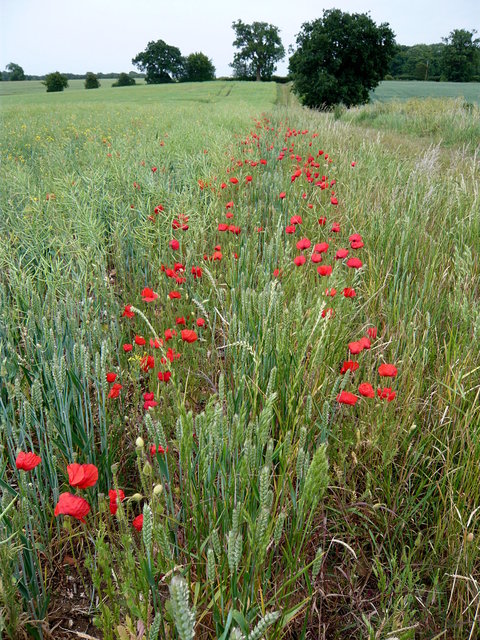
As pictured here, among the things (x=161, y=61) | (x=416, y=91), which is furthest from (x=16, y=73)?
(x=416, y=91)

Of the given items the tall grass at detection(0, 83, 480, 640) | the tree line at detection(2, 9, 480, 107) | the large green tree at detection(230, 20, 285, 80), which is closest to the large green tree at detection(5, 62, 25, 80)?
the tree line at detection(2, 9, 480, 107)

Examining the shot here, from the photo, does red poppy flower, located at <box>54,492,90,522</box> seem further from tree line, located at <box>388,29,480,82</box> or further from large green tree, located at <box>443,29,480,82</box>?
large green tree, located at <box>443,29,480,82</box>

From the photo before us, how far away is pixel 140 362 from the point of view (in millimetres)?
1541

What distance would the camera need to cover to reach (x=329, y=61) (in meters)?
21.3

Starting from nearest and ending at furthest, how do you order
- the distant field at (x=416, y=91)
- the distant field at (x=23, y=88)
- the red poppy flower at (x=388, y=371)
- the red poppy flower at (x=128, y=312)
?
the red poppy flower at (x=388, y=371), the red poppy flower at (x=128, y=312), the distant field at (x=416, y=91), the distant field at (x=23, y=88)

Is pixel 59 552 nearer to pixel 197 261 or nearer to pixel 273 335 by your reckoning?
pixel 273 335

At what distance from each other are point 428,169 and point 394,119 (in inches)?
418

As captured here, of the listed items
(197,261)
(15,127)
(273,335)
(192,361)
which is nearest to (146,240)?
(197,261)

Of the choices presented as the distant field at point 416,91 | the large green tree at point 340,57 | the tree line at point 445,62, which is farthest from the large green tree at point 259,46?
the large green tree at point 340,57

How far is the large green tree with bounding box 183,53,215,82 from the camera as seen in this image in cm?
6750

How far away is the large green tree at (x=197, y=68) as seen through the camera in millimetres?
67500

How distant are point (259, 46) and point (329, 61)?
5569 cm

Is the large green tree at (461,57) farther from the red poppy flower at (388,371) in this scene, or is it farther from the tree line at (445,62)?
the red poppy flower at (388,371)

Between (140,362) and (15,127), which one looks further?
(15,127)
